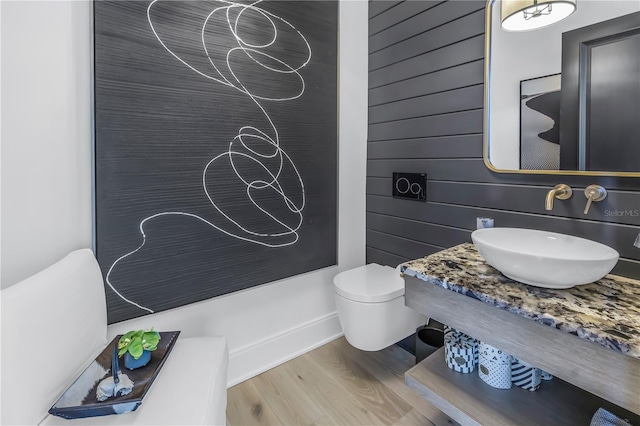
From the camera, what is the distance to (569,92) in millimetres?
1272

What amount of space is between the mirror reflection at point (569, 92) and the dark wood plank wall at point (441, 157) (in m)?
0.06

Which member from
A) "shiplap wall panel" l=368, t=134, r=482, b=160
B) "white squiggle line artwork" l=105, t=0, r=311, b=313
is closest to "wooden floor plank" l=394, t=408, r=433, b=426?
"white squiggle line artwork" l=105, t=0, r=311, b=313

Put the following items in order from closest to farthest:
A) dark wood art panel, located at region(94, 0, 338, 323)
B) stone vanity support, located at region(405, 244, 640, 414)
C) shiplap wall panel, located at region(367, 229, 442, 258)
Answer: stone vanity support, located at region(405, 244, 640, 414), dark wood art panel, located at region(94, 0, 338, 323), shiplap wall panel, located at region(367, 229, 442, 258)

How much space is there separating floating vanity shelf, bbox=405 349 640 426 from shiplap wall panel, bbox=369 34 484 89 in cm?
150

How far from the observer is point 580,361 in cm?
81

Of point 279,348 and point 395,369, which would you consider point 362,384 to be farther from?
Answer: point 279,348

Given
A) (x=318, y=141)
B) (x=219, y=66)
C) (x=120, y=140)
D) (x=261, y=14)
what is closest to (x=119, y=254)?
(x=120, y=140)

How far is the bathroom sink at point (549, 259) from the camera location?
0.87 metres

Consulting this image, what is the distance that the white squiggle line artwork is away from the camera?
1.47 metres

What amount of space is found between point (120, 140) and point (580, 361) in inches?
67.4

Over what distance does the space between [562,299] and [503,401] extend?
0.52 m

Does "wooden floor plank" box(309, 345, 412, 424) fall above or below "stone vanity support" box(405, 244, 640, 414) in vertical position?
below

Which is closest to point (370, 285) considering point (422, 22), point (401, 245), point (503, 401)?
point (401, 245)

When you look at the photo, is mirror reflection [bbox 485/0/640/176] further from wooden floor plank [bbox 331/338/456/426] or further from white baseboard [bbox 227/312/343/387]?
white baseboard [bbox 227/312/343/387]
